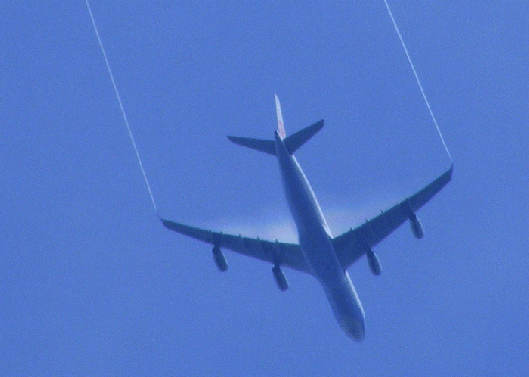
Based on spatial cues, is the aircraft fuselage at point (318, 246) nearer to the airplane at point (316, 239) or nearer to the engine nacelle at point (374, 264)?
the airplane at point (316, 239)

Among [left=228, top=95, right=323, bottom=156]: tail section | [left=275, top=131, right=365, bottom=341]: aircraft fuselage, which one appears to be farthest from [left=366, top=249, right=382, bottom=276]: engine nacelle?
[left=228, top=95, right=323, bottom=156]: tail section

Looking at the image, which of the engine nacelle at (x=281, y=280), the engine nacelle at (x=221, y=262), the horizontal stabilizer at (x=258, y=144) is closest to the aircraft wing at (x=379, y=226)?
the engine nacelle at (x=281, y=280)

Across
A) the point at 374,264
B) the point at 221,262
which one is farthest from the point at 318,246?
the point at 221,262

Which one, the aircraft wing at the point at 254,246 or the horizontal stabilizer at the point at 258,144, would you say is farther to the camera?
the aircraft wing at the point at 254,246

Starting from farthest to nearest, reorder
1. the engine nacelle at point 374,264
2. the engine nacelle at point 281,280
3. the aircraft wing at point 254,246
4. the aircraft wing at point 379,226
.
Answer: the aircraft wing at point 254,246 → the engine nacelle at point 281,280 → the aircraft wing at point 379,226 → the engine nacelle at point 374,264

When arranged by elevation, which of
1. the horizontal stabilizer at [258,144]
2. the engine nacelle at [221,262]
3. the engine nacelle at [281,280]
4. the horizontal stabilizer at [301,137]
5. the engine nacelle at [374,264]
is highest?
the horizontal stabilizer at [258,144]

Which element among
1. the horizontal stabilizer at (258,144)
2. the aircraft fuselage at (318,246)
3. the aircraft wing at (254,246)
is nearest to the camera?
the horizontal stabilizer at (258,144)

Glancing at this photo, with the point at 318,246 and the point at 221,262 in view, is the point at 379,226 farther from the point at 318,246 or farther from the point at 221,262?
the point at 221,262

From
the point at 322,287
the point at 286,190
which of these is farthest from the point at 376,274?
the point at 286,190

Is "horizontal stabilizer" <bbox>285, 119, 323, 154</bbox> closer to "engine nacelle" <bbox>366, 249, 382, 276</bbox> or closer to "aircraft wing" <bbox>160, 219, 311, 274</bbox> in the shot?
"aircraft wing" <bbox>160, 219, 311, 274</bbox>
